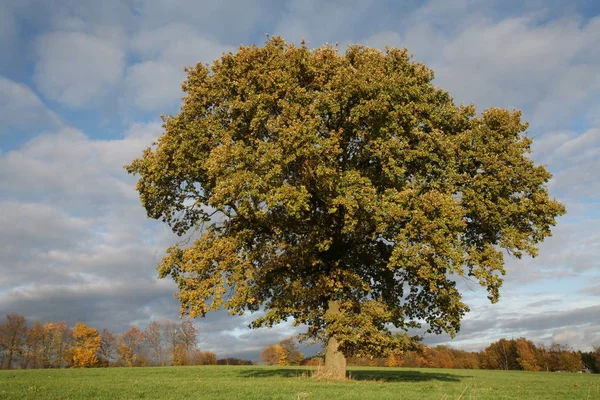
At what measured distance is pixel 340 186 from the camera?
2075cm

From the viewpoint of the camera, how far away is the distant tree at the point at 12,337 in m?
93.9

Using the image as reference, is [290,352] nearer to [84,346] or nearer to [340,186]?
[84,346]

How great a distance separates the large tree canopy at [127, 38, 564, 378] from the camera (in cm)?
2083

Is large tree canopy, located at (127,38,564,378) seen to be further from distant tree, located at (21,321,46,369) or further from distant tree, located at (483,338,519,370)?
distant tree, located at (483,338,519,370)

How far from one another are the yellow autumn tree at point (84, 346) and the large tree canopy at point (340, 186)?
86279mm

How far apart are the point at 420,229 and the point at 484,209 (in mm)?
4366

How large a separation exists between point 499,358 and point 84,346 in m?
124

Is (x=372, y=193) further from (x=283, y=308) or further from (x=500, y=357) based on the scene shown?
(x=500, y=357)

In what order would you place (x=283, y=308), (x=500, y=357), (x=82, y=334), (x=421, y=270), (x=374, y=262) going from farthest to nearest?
(x=500, y=357) < (x=82, y=334) < (x=374, y=262) < (x=283, y=308) < (x=421, y=270)

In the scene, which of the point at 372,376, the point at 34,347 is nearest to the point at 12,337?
the point at 34,347


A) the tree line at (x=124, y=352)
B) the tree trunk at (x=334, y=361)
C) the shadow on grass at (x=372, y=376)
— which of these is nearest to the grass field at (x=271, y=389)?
the shadow on grass at (x=372, y=376)

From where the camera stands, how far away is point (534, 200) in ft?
77.2

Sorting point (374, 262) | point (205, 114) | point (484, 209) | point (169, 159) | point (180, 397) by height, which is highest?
point (205, 114)

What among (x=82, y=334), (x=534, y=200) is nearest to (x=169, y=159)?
(x=534, y=200)
